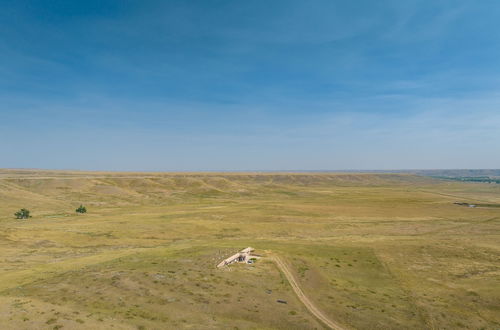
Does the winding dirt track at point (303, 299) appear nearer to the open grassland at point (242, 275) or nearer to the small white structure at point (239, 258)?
the open grassland at point (242, 275)

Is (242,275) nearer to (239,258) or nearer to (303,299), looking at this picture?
(239,258)

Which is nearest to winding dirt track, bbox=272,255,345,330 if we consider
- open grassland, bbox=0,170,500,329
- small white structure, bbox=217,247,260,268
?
open grassland, bbox=0,170,500,329

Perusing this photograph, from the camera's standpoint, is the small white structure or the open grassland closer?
the open grassland

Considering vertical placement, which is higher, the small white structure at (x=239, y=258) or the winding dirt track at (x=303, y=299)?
the small white structure at (x=239, y=258)

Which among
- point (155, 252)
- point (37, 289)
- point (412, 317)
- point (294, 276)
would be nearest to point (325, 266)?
point (294, 276)

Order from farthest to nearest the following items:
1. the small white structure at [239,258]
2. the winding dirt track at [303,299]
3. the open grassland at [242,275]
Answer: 1. the small white structure at [239,258]
2. the open grassland at [242,275]
3. the winding dirt track at [303,299]

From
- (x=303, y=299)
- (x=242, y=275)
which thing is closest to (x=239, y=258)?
(x=242, y=275)

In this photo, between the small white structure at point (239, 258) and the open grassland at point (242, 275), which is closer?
the open grassland at point (242, 275)

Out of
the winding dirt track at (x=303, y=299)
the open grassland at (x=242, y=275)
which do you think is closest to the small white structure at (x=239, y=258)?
the open grassland at (x=242, y=275)

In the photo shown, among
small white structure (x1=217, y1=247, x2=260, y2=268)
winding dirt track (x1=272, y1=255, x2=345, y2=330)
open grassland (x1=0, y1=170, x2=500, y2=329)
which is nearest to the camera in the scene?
winding dirt track (x1=272, y1=255, x2=345, y2=330)

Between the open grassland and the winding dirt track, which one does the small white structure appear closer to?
the open grassland
